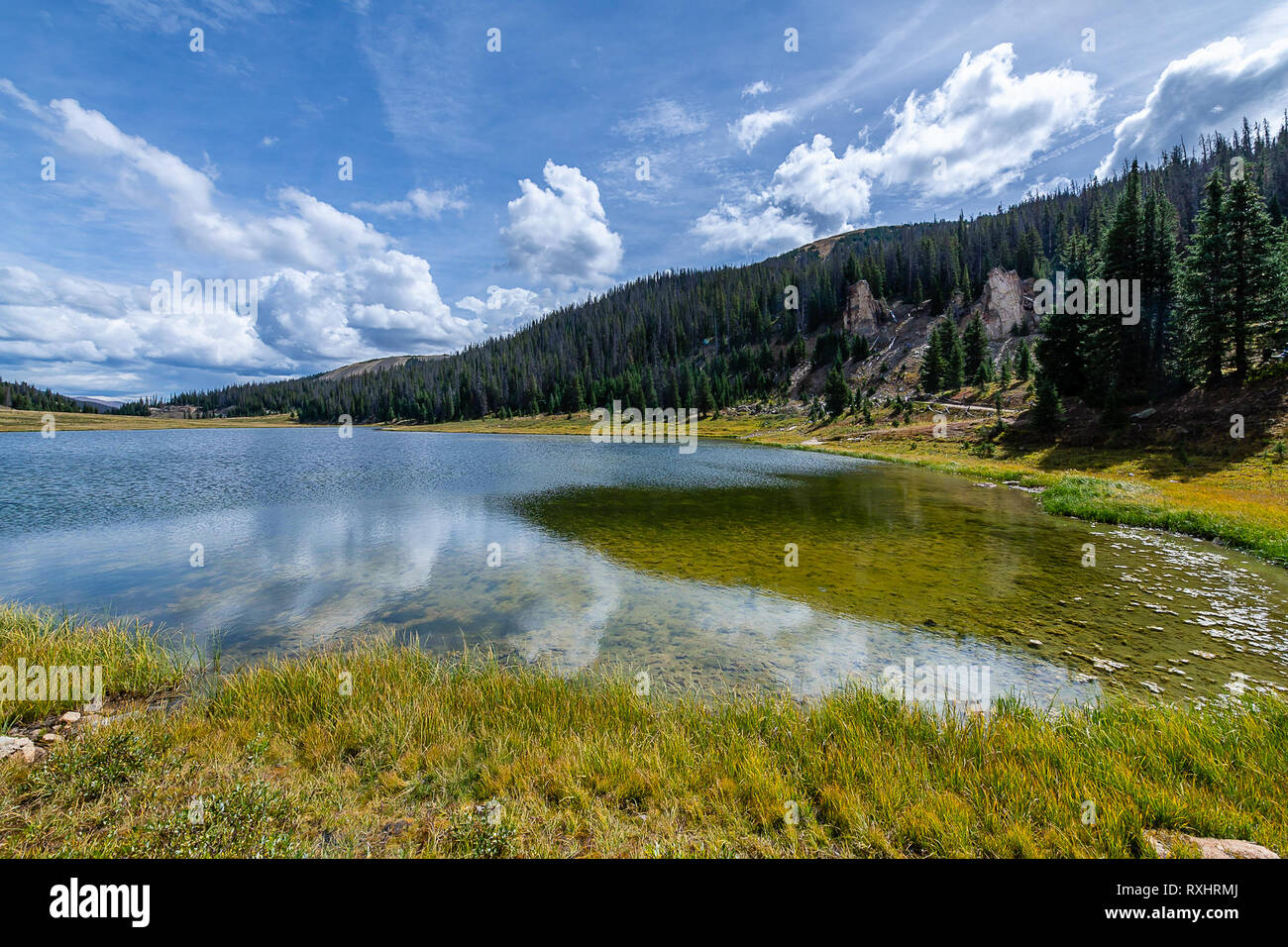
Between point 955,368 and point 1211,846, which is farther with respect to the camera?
point 955,368

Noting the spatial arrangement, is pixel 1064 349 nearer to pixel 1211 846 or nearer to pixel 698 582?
pixel 698 582

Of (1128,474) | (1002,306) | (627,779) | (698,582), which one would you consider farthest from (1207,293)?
(1002,306)

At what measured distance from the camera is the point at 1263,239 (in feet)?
121

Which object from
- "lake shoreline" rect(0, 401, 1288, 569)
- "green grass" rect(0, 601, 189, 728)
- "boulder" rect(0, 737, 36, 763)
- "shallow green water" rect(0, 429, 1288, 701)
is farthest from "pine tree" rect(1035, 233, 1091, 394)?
"boulder" rect(0, 737, 36, 763)

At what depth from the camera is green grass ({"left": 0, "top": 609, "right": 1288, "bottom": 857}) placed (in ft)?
15.3

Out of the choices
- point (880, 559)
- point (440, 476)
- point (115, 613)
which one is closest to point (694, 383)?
point (440, 476)

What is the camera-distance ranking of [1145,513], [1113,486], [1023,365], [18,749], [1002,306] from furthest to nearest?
[1002,306] < [1023,365] < [1113,486] < [1145,513] < [18,749]

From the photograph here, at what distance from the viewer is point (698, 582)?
1650cm

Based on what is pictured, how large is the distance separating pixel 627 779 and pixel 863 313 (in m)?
152

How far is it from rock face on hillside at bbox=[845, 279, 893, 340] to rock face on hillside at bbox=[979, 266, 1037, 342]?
24.7 m

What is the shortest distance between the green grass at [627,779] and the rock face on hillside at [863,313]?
14353 cm

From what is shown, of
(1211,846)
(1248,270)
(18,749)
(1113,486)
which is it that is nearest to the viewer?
(1211,846)

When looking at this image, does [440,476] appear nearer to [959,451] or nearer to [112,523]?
[112,523]

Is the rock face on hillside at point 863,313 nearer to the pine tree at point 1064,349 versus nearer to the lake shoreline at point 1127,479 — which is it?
the lake shoreline at point 1127,479
